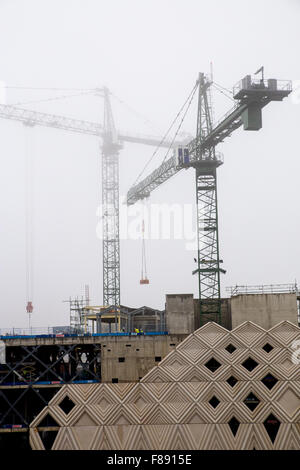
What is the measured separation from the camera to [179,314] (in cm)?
6669

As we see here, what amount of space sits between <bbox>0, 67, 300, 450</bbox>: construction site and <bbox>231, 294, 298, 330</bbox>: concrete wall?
0.12 meters

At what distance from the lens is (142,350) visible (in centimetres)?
6366

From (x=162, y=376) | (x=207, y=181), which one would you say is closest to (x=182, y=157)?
(x=207, y=181)

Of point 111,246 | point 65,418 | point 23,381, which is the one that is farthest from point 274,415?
point 111,246

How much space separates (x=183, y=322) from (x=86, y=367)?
12.8 metres

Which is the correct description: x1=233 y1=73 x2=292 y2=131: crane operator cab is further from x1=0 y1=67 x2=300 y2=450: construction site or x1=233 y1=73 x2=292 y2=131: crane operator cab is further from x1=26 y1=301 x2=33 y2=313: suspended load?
x1=26 y1=301 x2=33 y2=313: suspended load

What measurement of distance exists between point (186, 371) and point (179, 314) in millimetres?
11515

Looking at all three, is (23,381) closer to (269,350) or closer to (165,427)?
(165,427)

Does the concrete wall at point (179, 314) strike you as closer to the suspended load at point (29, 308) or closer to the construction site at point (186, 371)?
the construction site at point (186, 371)

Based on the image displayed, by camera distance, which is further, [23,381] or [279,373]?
[23,381]

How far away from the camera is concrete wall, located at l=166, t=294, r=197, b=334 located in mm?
66312

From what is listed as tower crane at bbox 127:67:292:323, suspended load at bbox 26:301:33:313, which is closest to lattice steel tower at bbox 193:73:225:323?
tower crane at bbox 127:67:292:323

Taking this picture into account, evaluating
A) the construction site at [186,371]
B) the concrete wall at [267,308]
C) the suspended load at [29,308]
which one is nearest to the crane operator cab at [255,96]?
the construction site at [186,371]

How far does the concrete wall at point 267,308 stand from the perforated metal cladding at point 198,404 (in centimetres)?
726
